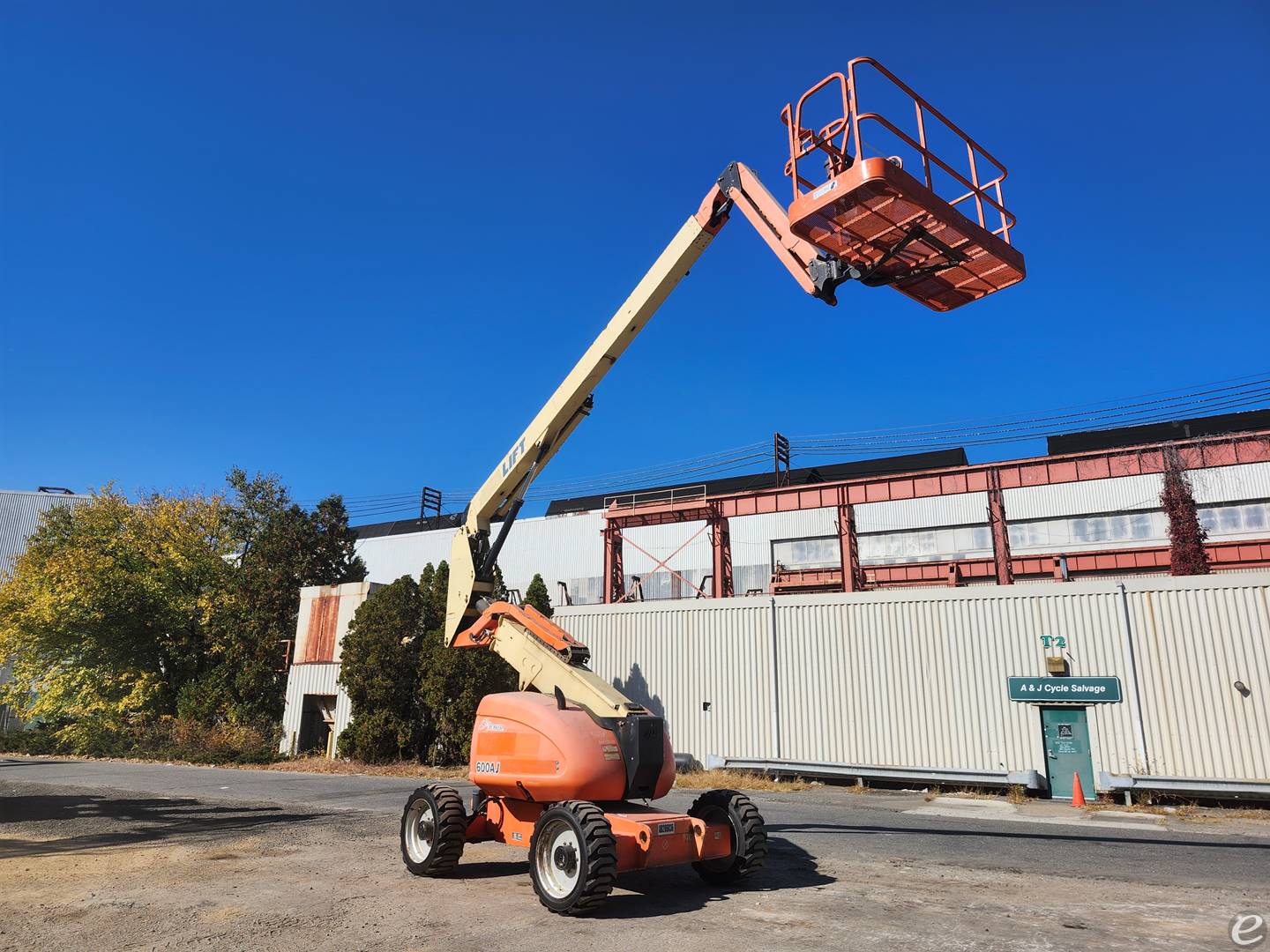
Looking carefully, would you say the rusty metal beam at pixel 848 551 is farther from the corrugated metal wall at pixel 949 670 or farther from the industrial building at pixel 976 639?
the corrugated metal wall at pixel 949 670

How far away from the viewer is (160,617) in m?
34.2

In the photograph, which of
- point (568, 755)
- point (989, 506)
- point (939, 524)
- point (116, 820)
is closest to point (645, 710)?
point (568, 755)

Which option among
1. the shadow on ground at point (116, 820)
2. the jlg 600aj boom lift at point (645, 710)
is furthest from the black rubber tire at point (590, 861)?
the shadow on ground at point (116, 820)

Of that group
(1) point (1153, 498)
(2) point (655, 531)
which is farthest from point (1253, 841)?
(2) point (655, 531)

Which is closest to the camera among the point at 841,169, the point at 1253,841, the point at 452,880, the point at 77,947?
the point at 77,947

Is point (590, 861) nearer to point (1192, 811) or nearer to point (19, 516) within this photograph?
point (1192, 811)

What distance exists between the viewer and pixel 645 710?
29.6 ft

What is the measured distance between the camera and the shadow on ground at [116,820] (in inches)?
456

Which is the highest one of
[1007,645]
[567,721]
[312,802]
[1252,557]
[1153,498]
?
[1153,498]

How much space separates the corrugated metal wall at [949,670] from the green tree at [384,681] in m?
6.96

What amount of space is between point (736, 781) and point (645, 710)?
45.7 ft

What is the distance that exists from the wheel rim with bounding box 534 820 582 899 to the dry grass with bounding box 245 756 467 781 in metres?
15.7

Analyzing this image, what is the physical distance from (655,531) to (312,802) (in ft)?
102

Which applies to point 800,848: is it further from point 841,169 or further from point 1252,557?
point 1252,557
